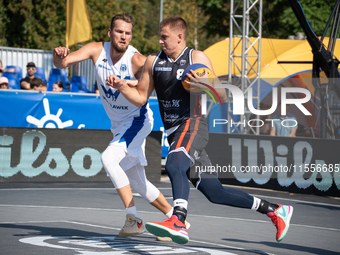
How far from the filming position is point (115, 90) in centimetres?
575

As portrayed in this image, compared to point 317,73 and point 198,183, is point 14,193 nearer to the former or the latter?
point 198,183

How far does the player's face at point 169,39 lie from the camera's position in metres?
4.86

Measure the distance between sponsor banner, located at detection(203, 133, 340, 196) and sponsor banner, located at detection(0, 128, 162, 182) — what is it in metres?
1.78

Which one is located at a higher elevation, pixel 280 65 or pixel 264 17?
pixel 264 17

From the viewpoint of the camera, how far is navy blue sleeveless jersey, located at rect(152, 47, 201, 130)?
16.0ft

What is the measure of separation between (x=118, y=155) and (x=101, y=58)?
3.64 feet

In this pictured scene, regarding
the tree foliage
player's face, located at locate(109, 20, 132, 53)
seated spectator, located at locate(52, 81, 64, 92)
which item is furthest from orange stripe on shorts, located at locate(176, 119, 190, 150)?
the tree foliage

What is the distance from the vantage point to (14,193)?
940 centimetres

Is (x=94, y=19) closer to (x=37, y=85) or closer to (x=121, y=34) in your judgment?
(x=37, y=85)

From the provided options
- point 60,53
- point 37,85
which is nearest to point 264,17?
point 37,85

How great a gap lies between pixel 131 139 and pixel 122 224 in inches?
57.6

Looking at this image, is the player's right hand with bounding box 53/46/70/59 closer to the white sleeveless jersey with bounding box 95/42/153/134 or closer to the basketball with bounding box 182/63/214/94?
the white sleeveless jersey with bounding box 95/42/153/134

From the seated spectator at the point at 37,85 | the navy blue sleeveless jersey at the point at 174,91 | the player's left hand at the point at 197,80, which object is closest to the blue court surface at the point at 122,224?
the navy blue sleeveless jersey at the point at 174,91

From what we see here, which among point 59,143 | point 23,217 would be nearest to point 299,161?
point 59,143
